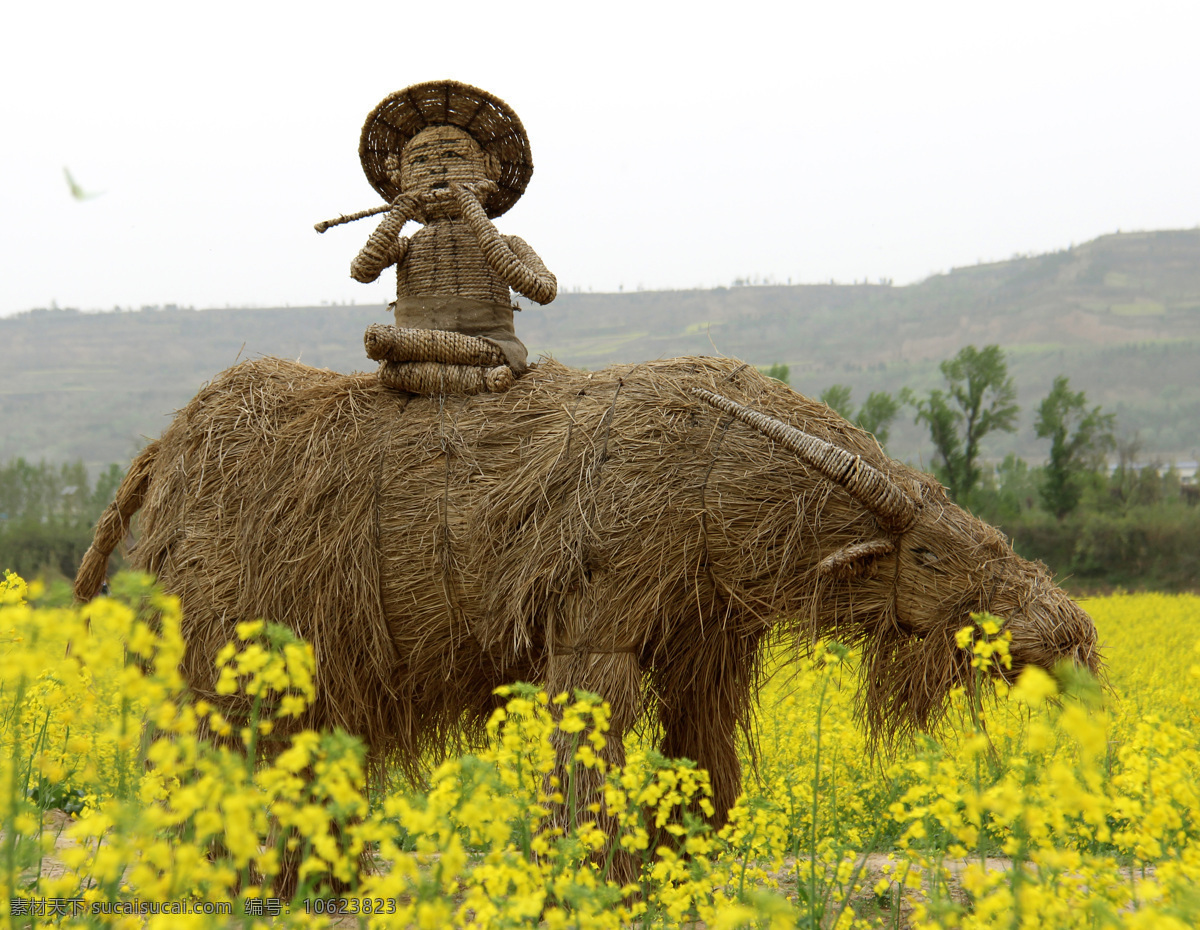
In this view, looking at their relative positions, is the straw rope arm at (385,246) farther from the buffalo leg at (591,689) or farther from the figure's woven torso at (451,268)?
the buffalo leg at (591,689)

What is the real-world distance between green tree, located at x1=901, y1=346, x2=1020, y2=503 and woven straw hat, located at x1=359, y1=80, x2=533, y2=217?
14.9 metres

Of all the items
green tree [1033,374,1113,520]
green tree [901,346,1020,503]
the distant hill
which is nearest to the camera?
green tree [901,346,1020,503]

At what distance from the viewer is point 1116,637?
983 cm

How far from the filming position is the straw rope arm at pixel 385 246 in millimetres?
3662

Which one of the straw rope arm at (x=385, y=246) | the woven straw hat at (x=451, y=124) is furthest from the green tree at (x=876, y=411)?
the straw rope arm at (x=385, y=246)

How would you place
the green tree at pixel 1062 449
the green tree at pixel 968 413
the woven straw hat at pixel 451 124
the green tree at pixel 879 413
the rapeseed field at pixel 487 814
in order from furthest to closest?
the green tree at pixel 879 413 < the green tree at pixel 1062 449 < the green tree at pixel 968 413 < the woven straw hat at pixel 451 124 < the rapeseed field at pixel 487 814

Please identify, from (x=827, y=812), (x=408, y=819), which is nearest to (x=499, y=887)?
(x=408, y=819)

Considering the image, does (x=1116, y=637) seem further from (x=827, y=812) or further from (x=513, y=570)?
(x=513, y=570)

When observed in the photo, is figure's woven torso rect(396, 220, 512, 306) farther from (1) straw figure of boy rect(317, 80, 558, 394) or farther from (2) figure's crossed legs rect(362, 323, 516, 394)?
(2) figure's crossed legs rect(362, 323, 516, 394)

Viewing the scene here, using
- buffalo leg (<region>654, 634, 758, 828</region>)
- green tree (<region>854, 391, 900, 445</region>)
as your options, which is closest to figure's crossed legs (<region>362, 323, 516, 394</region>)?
buffalo leg (<region>654, 634, 758, 828</region>)

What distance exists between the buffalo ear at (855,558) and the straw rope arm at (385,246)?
7.42 feet

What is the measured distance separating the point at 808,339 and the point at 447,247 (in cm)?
9866

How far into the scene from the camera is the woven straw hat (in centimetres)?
385

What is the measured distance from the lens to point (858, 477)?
2.90 metres
